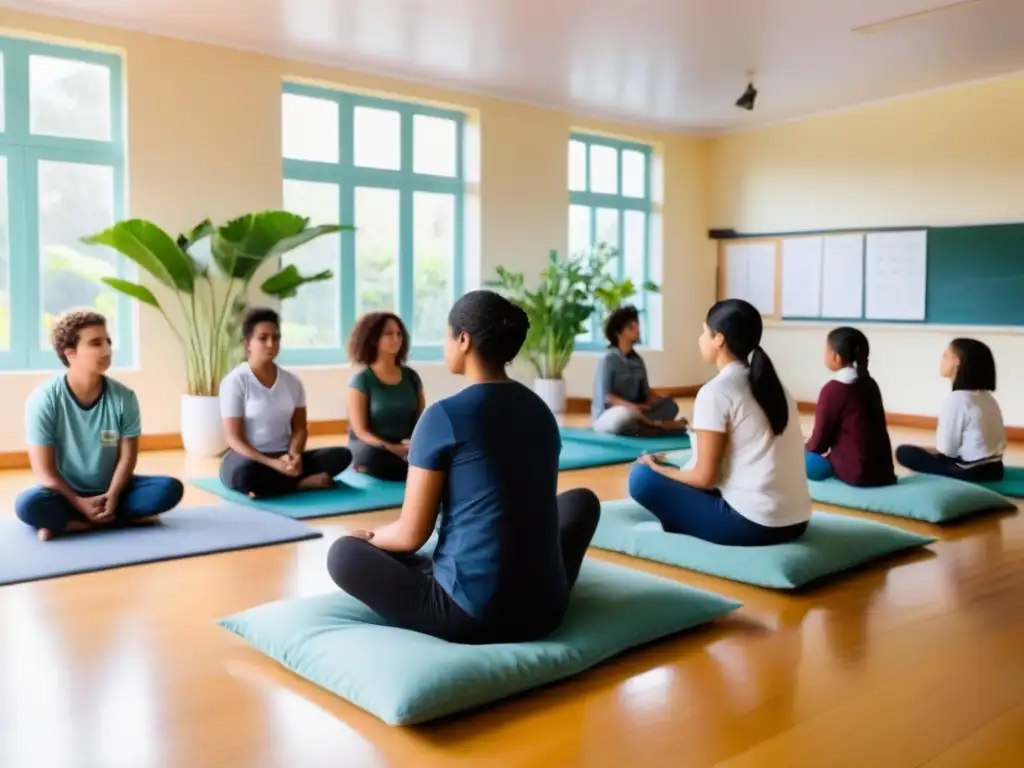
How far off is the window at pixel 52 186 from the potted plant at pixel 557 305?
116 inches

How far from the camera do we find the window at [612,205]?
8891 mm

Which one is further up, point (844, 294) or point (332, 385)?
point (844, 294)

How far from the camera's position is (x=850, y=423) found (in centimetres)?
438

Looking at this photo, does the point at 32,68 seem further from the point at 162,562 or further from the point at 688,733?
the point at 688,733

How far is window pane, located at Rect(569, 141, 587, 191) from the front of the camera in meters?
8.84

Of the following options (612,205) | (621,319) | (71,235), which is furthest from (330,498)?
(612,205)

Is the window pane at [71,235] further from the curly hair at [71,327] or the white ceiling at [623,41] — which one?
the curly hair at [71,327]

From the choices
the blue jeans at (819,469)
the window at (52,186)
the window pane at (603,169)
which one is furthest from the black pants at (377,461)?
the window pane at (603,169)

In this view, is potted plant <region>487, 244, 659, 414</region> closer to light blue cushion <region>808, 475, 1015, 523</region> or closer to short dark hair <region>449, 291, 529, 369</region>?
light blue cushion <region>808, 475, 1015, 523</region>

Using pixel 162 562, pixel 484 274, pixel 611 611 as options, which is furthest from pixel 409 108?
pixel 611 611

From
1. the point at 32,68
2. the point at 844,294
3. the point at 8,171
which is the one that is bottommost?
the point at 844,294

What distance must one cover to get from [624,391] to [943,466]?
2.17 meters

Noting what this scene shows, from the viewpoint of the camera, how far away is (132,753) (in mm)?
1978

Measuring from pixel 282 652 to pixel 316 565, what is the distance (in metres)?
1.01
